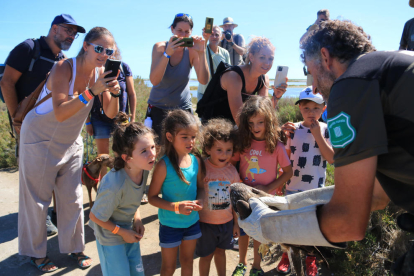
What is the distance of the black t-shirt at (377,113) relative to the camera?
1341 millimetres

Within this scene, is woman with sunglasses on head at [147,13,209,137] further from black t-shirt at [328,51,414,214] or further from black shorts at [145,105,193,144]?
black t-shirt at [328,51,414,214]

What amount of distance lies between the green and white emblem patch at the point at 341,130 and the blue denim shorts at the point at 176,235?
167cm

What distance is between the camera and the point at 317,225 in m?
1.49

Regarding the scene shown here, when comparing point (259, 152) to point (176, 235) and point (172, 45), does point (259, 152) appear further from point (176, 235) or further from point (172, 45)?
point (172, 45)

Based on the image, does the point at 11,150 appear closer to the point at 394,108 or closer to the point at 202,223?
the point at 202,223

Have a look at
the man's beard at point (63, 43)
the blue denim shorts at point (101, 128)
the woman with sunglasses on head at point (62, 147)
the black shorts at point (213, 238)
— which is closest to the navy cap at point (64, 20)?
the man's beard at point (63, 43)

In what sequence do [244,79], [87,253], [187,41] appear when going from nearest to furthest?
[244,79]
[87,253]
[187,41]

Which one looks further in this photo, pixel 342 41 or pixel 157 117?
pixel 157 117

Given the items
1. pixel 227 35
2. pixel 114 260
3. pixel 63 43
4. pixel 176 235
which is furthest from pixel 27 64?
pixel 227 35

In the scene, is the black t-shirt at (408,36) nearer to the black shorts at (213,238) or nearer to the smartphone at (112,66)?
the black shorts at (213,238)

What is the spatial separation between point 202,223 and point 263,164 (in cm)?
81

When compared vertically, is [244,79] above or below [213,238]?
above

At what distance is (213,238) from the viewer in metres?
2.84

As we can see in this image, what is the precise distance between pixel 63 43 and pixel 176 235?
2780mm
